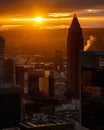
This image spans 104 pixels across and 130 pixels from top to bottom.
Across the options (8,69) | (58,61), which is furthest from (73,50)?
(58,61)

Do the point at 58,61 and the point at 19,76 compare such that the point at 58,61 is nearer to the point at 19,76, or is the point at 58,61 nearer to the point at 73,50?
the point at 19,76

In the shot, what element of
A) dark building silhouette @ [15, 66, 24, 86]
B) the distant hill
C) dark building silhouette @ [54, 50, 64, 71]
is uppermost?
the distant hill

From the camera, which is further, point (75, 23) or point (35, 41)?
point (35, 41)

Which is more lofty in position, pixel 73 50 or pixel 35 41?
pixel 35 41

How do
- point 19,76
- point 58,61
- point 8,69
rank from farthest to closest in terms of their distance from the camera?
1. point 58,61
2. point 19,76
3. point 8,69

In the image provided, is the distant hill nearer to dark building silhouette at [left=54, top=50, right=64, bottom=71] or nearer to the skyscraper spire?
dark building silhouette at [left=54, top=50, right=64, bottom=71]

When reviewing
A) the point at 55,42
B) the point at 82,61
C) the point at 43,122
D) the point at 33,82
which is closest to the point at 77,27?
the point at 33,82

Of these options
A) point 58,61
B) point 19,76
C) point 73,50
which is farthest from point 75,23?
point 58,61

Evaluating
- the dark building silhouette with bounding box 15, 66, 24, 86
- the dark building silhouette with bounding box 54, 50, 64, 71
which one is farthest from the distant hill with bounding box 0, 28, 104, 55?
the dark building silhouette with bounding box 15, 66, 24, 86

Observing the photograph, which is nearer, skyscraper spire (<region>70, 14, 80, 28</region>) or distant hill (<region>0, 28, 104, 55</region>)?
skyscraper spire (<region>70, 14, 80, 28</region>)

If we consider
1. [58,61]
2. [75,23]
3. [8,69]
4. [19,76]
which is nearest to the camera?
[8,69]

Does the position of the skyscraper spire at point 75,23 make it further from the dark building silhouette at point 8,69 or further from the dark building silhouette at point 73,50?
the dark building silhouette at point 8,69

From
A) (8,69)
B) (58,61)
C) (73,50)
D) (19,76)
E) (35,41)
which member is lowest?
(19,76)

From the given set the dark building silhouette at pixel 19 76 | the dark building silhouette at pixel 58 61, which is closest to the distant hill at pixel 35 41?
the dark building silhouette at pixel 58 61
